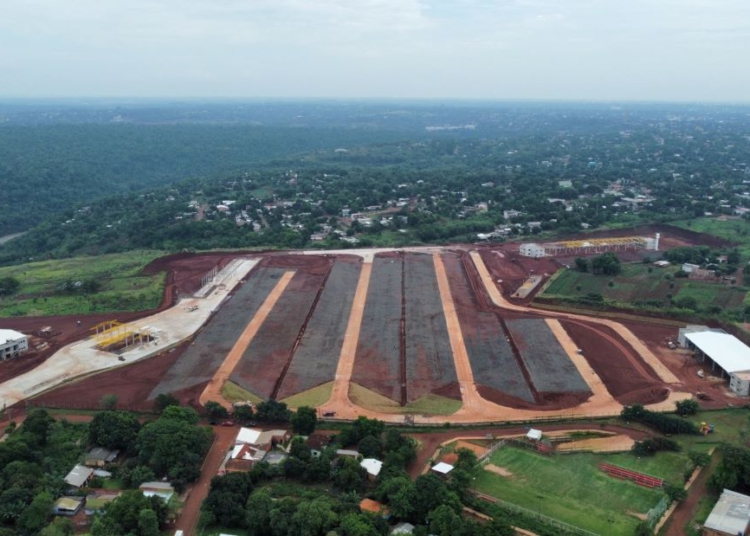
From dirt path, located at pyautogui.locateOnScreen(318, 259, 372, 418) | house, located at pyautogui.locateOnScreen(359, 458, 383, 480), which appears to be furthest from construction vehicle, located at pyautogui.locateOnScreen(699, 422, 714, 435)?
dirt path, located at pyautogui.locateOnScreen(318, 259, 372, 418)

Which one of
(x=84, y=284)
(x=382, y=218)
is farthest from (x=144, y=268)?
(x=382, y=218)

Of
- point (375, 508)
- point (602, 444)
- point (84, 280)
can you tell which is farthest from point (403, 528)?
point (84, 280)

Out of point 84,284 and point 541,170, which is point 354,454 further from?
point 541,170

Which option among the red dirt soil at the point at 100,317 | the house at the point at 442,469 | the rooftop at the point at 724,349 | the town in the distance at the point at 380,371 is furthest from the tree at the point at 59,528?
the rooftop at the point at 724,349

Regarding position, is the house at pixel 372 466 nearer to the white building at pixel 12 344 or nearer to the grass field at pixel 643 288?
the white building at pixel 12 344

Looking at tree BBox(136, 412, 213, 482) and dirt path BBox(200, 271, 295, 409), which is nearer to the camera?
tree BBox(136, 412, 213, 482)

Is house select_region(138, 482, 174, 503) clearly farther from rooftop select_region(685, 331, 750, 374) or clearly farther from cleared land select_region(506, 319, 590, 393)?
rooftop select_region(685, 331, 750, 374)
